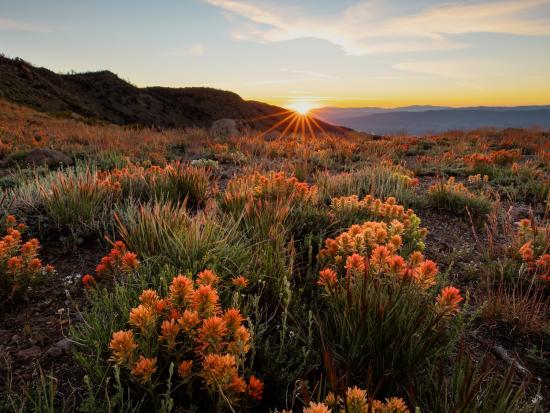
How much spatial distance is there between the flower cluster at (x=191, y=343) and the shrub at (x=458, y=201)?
14.4 ft

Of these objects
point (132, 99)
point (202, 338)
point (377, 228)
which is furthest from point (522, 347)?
point (132, 99)

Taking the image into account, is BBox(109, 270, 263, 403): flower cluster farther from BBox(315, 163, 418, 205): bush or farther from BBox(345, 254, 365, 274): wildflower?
BBox(315, 163, 418, 205): bush

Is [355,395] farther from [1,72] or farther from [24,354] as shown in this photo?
[1,72]

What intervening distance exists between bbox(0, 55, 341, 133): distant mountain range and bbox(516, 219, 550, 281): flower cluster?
1175 inches

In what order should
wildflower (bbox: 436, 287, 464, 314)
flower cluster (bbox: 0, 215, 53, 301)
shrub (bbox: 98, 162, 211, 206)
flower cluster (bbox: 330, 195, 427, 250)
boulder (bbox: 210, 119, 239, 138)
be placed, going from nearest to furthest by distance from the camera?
wildflower (bbox: 436, 287, 464, 314) < flower cluster (bbox: 0, 215, 53, 301) < flower cluster (bbox: 330, 195, 427, 250) < shrub (bbox: 98, 162, 211, 206) < boulder (bbox: 210, 119, 239, 138)

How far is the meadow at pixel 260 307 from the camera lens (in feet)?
5.14

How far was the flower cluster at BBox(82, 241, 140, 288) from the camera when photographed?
230 cm

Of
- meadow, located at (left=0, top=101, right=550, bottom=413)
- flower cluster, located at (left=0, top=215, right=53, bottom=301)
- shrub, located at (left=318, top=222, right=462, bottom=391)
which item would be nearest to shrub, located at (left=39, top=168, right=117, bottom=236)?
meadow, located at (left=0, top=101, right=550, bottom=413)

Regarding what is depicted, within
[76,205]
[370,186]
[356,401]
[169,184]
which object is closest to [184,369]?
[356,401]

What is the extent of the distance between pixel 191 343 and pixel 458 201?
15.2 ft

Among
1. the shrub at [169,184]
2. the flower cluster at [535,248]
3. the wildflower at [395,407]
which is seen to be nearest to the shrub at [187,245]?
the wildflower at [395,407]

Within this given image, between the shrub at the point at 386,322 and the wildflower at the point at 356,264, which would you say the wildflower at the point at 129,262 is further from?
the wildflower at the point at 356,264

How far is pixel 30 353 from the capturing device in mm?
2164

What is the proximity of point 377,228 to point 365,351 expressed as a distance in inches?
43.5
